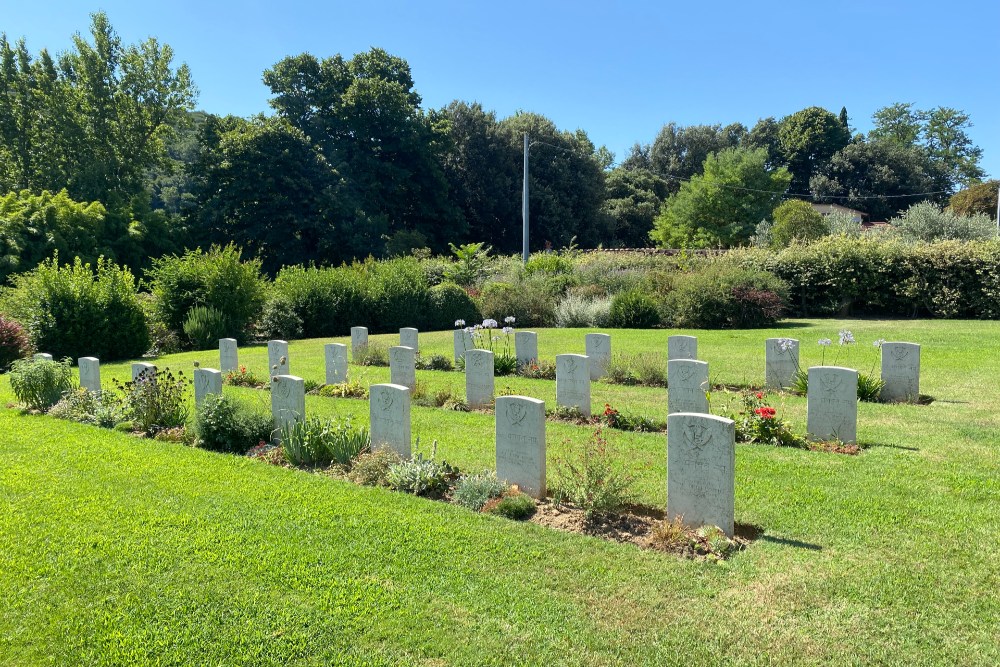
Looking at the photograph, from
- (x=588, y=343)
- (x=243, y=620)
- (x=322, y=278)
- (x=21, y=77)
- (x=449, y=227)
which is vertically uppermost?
(x=21, y=77)

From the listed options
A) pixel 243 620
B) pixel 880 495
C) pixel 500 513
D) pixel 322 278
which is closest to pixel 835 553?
pixel 880 495

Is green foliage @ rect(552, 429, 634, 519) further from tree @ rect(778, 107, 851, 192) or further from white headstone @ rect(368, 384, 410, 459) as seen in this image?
tree @ rect(778, 107, 851, 192)

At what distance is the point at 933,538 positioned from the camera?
17.1 ft

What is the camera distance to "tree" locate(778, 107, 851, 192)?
6397 cm

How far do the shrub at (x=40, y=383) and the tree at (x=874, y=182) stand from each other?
63.3 m

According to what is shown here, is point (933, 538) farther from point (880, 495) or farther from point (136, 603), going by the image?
point (136, 603)

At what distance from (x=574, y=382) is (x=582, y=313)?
575 inches

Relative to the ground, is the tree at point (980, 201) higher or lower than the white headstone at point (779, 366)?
higher

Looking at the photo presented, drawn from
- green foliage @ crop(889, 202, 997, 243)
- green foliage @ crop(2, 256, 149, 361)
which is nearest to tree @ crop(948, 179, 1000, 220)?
green foliage @ crop(889, 202, 997, 243)

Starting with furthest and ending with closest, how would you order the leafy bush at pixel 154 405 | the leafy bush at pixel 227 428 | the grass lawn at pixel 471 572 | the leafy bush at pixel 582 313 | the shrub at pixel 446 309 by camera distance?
the shrub at pixel 446 309 < the leafy bush at pixel 582 313 < the leafy bush at pixel 154 405 < the leafy bush at pixel 227 428 < the grass lawn at pixel 471 572

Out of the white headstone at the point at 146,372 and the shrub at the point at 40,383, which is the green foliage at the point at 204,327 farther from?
the white headstone at the point at 146,372

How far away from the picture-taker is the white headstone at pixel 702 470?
5.35 meters

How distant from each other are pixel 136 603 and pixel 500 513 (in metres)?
2.85

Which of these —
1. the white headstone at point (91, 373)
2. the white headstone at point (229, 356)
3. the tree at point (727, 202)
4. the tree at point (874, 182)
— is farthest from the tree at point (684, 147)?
the white headstone at point (91, 373)
